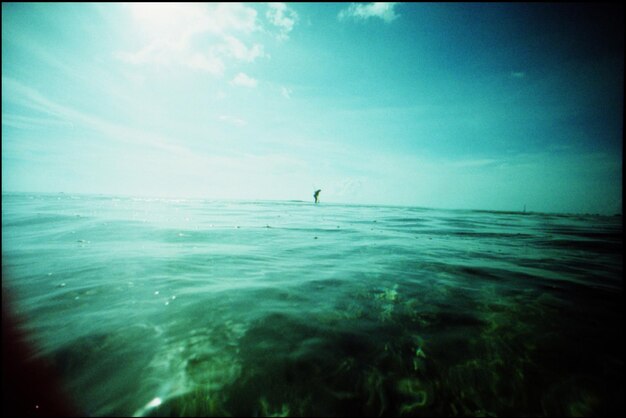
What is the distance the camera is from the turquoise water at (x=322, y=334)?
2801mm

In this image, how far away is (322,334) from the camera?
146 inches

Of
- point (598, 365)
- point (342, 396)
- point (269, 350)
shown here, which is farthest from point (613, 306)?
point (269, 350)

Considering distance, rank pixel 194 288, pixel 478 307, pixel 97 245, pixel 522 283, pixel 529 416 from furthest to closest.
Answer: pixel 97 245
pixel 522 283
pixel 194 288
pixel 478 307
pixel 529 416

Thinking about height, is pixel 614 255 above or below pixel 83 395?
above

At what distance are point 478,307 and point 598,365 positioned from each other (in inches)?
58.1

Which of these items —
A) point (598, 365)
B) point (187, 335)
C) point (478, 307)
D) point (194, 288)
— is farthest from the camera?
point (194, 288)

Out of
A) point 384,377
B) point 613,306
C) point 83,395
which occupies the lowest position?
point 83,395

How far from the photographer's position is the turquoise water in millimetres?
2801

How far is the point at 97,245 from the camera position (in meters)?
8.20

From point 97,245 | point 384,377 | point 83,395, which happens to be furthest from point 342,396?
point 97,245

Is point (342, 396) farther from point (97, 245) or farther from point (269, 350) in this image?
point (97, 245)

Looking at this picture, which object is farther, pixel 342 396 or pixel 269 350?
pixel 269 350

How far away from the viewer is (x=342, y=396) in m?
2.81

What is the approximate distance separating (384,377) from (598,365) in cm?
266
